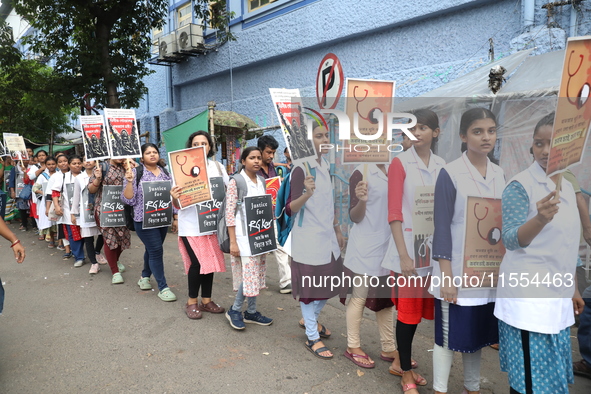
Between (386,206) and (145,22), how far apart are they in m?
11.7

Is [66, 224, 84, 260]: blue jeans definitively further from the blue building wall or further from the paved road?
the blue building wall

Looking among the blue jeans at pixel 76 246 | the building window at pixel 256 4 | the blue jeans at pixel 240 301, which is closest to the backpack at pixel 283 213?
the blue jeans at pixel 240 301

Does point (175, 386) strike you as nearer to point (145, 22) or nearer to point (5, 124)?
point (145, 22)

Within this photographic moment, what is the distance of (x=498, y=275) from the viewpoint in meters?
2.46

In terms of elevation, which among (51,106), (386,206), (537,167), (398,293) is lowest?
(398,293)

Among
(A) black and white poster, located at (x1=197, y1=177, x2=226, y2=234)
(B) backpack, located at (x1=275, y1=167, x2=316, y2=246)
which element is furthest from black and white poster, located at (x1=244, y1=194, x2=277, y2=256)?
(A) black and white poster, located at (x1=197, y1=177, x2=226, y2=234)

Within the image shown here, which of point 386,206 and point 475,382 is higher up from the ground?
point 386,206

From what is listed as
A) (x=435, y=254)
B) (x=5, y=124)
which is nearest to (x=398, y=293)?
(x=435, y=254)

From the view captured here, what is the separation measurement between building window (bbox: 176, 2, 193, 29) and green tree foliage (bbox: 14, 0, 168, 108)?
2095 millimetres

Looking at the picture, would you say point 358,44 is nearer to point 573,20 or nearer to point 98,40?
point 573,20

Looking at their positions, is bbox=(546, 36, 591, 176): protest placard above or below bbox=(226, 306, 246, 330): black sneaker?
above

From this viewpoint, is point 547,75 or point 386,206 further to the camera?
point 547,75

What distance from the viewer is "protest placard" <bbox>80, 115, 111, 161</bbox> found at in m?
5.27

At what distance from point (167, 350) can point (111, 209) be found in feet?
7.99
